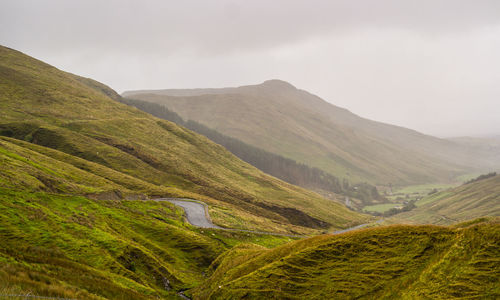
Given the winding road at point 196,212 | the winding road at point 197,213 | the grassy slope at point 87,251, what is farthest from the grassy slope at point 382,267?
the winding road at point 196,212

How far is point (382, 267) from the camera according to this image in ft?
65.4

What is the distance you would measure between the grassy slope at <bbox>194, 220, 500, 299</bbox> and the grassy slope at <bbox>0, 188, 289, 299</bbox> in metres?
9.29

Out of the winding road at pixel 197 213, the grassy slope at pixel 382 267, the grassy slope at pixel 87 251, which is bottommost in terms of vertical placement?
the winding road at pixel 197 213

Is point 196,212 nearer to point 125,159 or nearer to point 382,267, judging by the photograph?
point 125,159

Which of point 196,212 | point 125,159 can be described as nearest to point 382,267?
point 196,212

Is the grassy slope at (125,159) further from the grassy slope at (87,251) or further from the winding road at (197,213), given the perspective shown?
the grassy slope at (87,251)

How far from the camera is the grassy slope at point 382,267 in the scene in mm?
16266

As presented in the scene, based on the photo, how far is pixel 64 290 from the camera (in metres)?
14.6

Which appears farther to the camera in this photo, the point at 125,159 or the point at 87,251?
the point at 125,159

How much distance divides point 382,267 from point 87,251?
2569 centimetres

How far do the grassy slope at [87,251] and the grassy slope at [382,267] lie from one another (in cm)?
929

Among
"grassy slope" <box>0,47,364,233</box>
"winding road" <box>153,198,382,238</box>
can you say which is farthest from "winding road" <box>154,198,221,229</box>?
"grassy slope" <box>0,47,364,233</box>

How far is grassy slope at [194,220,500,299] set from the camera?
53.4ft

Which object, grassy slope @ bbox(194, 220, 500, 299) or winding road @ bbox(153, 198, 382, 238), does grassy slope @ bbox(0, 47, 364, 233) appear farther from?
grassy slope @ bbox(194, 220, 500, 299)
